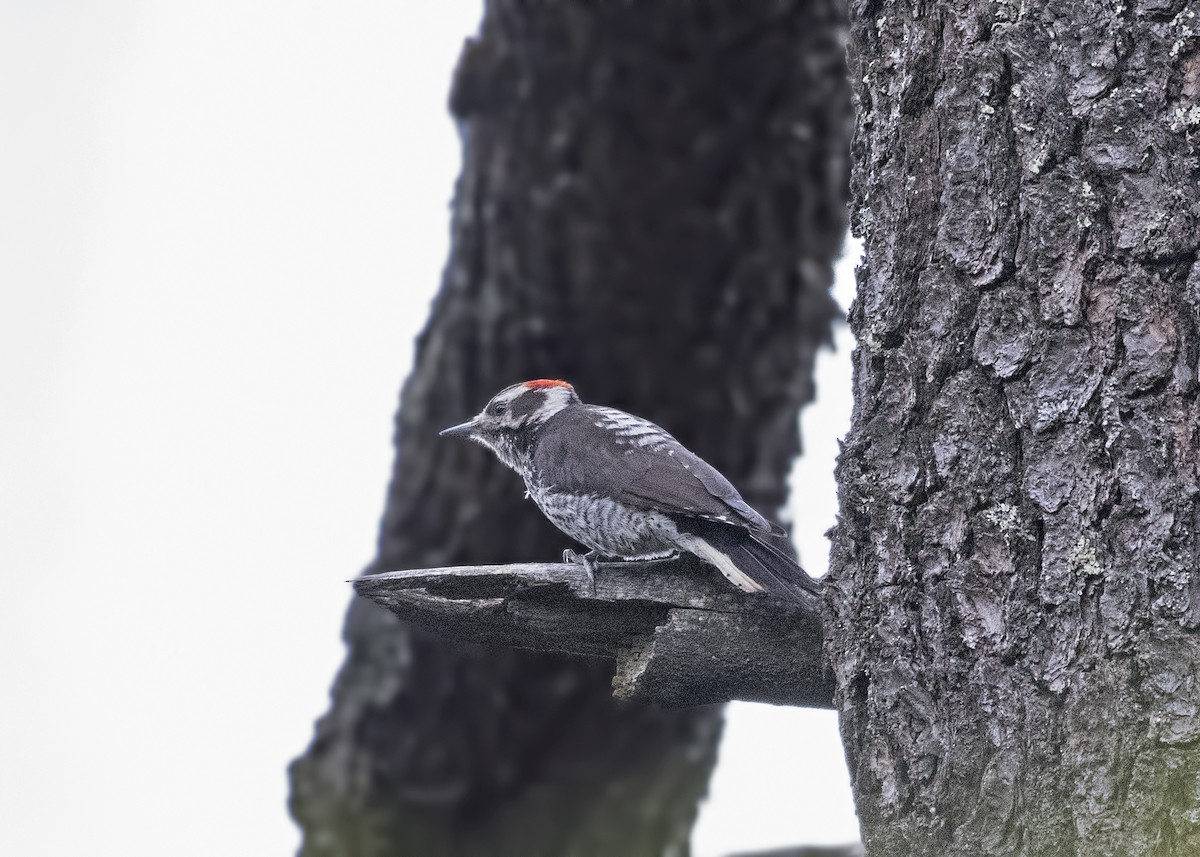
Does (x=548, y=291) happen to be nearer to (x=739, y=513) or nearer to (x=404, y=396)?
(x=404, y=396)

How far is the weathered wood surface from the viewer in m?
2.14

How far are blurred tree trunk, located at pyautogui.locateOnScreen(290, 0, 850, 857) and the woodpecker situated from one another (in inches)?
17.9

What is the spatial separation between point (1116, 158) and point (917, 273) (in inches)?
14.6

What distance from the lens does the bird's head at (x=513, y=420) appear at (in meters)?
4.03

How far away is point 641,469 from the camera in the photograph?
3225mm

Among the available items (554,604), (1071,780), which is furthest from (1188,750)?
(554,604)

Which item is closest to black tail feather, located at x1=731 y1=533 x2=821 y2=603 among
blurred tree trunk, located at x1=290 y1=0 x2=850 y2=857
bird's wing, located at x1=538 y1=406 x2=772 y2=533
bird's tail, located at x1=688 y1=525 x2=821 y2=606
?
bird's tail, located at x1=688 y1=525 x2=821 y2=606

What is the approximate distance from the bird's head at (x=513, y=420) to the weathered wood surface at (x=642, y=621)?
1727 millimetres

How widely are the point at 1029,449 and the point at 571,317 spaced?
2648mm

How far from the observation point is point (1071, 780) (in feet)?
6.40

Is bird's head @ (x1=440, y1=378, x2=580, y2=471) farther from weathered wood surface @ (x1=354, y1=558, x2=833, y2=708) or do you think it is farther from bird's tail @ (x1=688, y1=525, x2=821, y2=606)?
weathered wood surface @ (x1=354, y1=558, x2=833, y2=708)

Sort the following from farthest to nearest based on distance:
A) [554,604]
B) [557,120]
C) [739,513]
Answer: [557,120] < [739,513] < [554,604]

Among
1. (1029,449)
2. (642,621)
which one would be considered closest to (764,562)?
(642,621)

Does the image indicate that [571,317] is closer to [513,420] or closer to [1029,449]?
[513,420]
